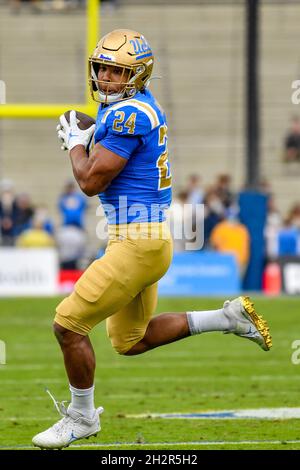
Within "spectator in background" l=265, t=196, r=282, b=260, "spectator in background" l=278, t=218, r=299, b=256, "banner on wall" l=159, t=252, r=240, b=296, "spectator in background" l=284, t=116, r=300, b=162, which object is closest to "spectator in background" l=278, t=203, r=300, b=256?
"spectator in background" l=278, t=218, r=299, b=256

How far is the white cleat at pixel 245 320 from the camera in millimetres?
5141

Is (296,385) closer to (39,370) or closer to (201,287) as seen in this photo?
(39,370)

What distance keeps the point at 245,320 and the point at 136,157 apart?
0.93m

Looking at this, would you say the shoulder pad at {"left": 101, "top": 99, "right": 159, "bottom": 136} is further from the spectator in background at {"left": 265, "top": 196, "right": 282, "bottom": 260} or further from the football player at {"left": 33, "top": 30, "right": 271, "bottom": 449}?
the spectator in background at {"left": 265, "top": 196, "right": 282, "bottom": 260}

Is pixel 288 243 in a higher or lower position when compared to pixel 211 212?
lower

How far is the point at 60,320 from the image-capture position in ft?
15.6

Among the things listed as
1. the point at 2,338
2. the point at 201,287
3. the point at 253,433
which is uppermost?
the point at 253,433

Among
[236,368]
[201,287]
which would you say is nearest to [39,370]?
[236,368]

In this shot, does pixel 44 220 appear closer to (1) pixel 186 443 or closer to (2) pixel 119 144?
(1) pixel 186 443

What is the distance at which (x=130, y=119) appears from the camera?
186 inches

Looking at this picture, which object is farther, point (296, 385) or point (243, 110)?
point (243, 110)

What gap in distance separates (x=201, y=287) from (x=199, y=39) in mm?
8268

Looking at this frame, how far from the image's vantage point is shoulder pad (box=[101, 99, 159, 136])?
472cm

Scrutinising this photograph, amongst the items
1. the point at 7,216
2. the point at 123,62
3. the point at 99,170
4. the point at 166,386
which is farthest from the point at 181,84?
the point at 99,170
